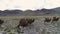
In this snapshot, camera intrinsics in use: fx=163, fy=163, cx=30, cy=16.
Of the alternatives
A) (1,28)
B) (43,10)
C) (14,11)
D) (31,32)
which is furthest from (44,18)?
(1,28)

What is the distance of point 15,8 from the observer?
177 centimetres

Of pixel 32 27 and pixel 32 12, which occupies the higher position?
pixel 32 12

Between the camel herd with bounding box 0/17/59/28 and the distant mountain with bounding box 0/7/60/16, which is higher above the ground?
the distant mountain with bounding box 0/7/60/16

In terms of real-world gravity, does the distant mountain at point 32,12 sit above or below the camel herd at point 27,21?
above

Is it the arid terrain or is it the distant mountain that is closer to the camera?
the arid terrain

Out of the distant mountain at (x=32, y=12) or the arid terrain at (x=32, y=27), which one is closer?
the arid terrain at (x=32, y=27)

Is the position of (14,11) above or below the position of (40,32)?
above

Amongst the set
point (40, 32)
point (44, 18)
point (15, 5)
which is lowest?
point (40, 32)

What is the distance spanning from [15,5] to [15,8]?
0.03 meters

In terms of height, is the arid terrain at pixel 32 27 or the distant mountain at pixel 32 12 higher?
the distant mountain at pixel 32 12

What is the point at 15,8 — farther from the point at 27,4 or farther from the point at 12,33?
the point at 12,33

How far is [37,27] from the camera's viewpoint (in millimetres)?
1643

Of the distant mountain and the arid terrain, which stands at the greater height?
the distant mountain

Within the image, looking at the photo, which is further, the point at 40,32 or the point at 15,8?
the point at 15,8
